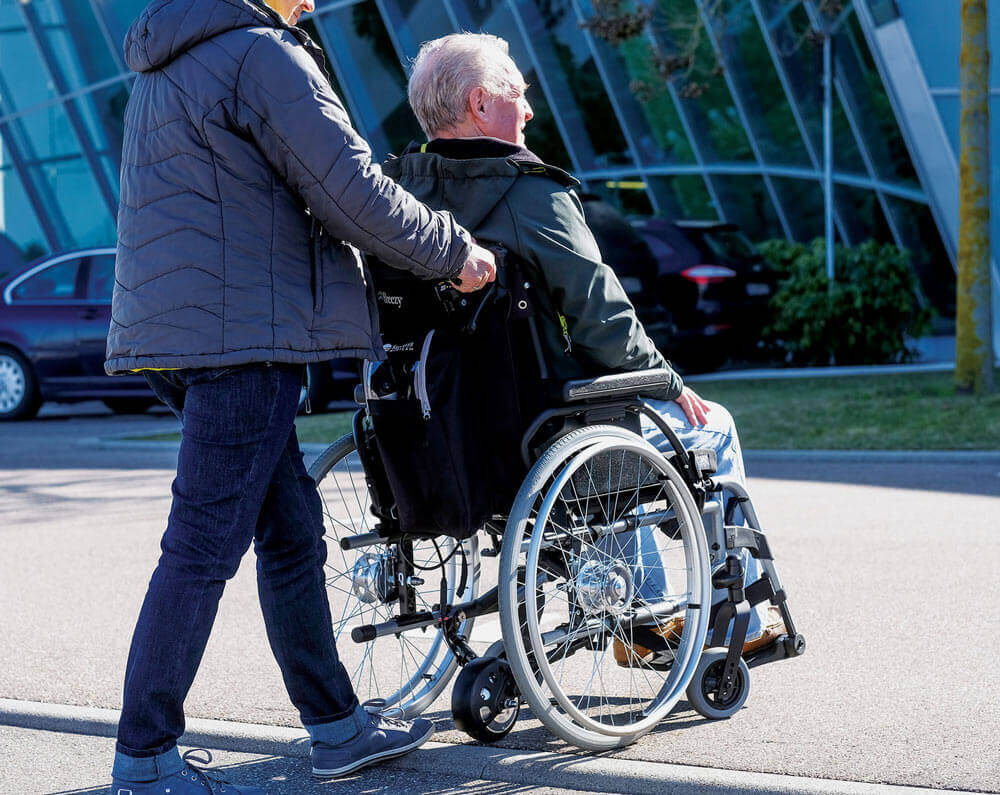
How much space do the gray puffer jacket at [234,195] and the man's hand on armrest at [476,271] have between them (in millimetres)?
180

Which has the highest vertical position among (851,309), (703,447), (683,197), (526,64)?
(526,64)

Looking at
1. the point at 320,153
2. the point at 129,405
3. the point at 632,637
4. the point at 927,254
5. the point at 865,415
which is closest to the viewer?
the point at 320,153

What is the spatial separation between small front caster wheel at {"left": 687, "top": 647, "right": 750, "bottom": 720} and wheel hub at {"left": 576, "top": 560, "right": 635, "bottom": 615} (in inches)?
10.5

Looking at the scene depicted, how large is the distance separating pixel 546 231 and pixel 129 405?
1294 cm

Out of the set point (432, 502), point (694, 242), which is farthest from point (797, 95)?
point (432, 502)

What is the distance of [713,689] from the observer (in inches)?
155

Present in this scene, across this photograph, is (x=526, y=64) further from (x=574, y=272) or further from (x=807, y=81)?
(x=574, y=272)

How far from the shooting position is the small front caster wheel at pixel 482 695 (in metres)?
3.66

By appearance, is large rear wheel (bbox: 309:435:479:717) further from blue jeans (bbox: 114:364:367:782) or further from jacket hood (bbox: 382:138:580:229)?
jacket hood (bbox: 382:138:580:229)

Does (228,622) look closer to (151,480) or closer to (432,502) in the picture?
(432,502)

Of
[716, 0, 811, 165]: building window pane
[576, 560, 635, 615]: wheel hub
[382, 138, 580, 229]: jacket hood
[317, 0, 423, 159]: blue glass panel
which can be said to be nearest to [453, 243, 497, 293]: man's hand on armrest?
[382, 138, 580, 229]: jacket hood

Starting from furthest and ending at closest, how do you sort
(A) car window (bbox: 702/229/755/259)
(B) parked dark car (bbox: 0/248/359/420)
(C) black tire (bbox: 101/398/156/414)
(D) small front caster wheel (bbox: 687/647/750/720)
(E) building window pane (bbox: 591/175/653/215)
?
(E) building window pane (bbox: 591/175/653/215)
(A) car window (bbox: 702/229/755/259)
(C) black tire (bbox: 101/398/156/414)
(B) parked dark car (bbox: 0/248/359/420)
(D) small front caster wheel (bbox: 687/647/750/720)

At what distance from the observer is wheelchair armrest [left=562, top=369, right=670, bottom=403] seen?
3.69m

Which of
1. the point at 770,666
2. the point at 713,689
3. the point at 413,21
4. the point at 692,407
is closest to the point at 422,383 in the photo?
the point at 692,407
